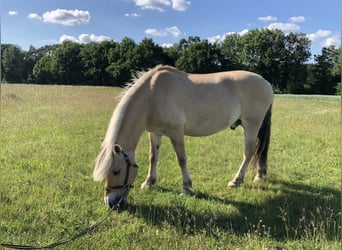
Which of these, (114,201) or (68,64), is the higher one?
(68,64)

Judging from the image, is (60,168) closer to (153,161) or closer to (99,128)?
(153,161)

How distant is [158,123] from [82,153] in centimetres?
275

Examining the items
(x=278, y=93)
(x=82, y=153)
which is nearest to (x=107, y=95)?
(x=82, y=153)

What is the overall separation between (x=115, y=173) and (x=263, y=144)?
119 inches

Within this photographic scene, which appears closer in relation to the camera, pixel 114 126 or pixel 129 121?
pixel 114 126

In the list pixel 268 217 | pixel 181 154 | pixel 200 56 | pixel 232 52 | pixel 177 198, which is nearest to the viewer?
pixel 268 217

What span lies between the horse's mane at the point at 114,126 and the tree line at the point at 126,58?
3.88 m

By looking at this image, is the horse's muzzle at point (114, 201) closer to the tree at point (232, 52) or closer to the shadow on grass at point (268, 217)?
the shadow on grass at point (268, 217)

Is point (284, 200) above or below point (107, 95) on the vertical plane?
below

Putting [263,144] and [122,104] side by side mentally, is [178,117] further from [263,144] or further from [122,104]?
[263,144]

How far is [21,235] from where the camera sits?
3.32 m

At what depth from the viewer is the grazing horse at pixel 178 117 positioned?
13.2 ft

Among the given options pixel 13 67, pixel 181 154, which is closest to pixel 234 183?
pixel 181 154

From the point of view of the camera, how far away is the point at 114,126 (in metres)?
4.19
